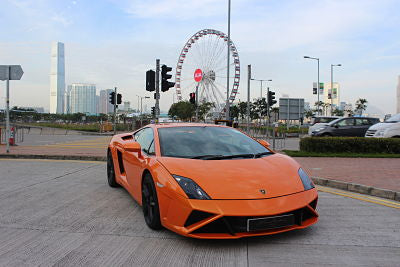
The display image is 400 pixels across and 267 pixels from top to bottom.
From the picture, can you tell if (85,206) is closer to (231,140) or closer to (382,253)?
(231,140)

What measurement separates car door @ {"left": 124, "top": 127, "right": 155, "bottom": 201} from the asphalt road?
1.09ft

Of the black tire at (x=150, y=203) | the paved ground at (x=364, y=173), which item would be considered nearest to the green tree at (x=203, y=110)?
the paved ground at (x=364, y=173)

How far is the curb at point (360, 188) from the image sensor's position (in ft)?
18.0

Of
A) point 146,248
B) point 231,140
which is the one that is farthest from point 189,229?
point 231,140

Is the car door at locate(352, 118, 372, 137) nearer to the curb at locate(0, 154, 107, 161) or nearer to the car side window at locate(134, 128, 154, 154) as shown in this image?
the curb at locate(0, 154, 107, 161)

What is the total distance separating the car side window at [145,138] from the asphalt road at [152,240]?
82cm

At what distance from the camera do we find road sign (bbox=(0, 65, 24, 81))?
1136 centimetres

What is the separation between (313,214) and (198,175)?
1186 millimetres

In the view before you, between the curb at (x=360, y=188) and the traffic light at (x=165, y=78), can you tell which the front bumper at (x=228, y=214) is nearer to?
the curb at (x=360, y=188)

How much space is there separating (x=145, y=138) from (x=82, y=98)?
196 meters

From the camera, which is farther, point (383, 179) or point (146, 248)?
point (383, 179)

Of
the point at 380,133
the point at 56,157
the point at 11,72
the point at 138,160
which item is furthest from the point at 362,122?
the point at 138,160

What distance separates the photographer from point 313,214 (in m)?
3.47

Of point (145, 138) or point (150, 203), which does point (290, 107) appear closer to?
point (145, 138)
